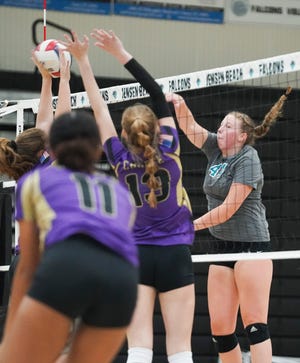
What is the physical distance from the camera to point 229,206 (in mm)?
5371

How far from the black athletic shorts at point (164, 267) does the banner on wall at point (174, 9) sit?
273 inches

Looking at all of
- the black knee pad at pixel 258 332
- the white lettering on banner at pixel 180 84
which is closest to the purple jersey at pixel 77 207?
the black knee pad at pixel 258 332

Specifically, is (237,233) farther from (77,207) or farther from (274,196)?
(274,196)

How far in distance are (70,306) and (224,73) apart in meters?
3.32

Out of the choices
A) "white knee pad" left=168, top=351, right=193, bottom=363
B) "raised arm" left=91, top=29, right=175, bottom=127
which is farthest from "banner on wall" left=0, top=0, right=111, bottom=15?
"white knee pad" left=168, top=351, right=193, bottom=363

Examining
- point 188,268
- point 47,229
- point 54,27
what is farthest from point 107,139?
point 54,27

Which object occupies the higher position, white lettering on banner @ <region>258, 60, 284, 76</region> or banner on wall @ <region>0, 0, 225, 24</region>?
banner on wall @ <region>0, 0, 225, 24</region>

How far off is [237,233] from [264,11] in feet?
20.0

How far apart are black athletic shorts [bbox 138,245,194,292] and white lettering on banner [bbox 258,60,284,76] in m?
1.78

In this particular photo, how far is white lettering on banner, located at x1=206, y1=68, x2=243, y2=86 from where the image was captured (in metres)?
5.94

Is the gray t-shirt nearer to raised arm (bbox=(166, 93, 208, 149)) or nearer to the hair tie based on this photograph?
raised arm (bbox=(166, 93, 208, 149))

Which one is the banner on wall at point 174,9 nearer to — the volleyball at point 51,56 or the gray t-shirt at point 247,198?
the volleyball at point 51,56

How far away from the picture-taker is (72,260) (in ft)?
9.88

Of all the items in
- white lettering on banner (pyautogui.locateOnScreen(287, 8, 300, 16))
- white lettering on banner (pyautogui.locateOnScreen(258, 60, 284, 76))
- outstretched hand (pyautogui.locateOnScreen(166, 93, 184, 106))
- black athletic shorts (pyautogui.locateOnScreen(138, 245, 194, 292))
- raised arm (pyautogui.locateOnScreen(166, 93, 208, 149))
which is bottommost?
black athletic shorts (pyautogui.locateOnScreen(138, 245, 194, 292))
